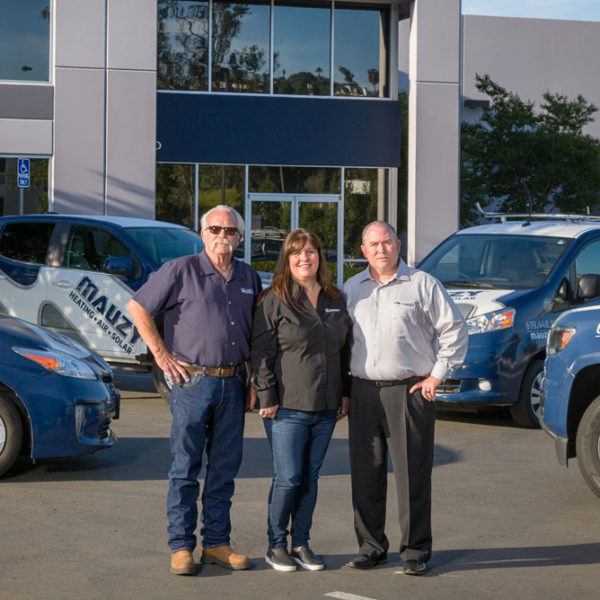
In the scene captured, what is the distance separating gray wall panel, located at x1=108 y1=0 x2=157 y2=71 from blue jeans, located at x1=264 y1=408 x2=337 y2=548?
21038mm

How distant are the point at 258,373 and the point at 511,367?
5.58 meters

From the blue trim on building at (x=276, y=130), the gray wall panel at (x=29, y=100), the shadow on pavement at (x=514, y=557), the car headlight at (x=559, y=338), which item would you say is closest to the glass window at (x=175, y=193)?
the blue trim on building at (x=276, y=130)

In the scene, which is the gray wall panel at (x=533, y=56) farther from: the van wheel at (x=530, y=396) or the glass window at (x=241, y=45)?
the van wheel at (x=530, y=396)

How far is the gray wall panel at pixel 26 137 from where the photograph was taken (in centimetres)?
2605

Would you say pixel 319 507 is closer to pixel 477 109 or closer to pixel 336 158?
pixel 336 158

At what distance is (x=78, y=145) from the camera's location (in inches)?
1040

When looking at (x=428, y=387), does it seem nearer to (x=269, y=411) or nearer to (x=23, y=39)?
(x=269, y=411)

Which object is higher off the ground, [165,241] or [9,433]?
[165,241]

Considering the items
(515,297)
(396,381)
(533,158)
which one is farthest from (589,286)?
(533,158)

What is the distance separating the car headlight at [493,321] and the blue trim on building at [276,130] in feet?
55.0

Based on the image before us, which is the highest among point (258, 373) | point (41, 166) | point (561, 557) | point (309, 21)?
point (309, 21)

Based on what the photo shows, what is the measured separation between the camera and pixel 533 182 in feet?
121

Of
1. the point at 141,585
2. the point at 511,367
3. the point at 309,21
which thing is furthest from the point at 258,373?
the point at 309,21

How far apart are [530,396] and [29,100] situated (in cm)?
1715
